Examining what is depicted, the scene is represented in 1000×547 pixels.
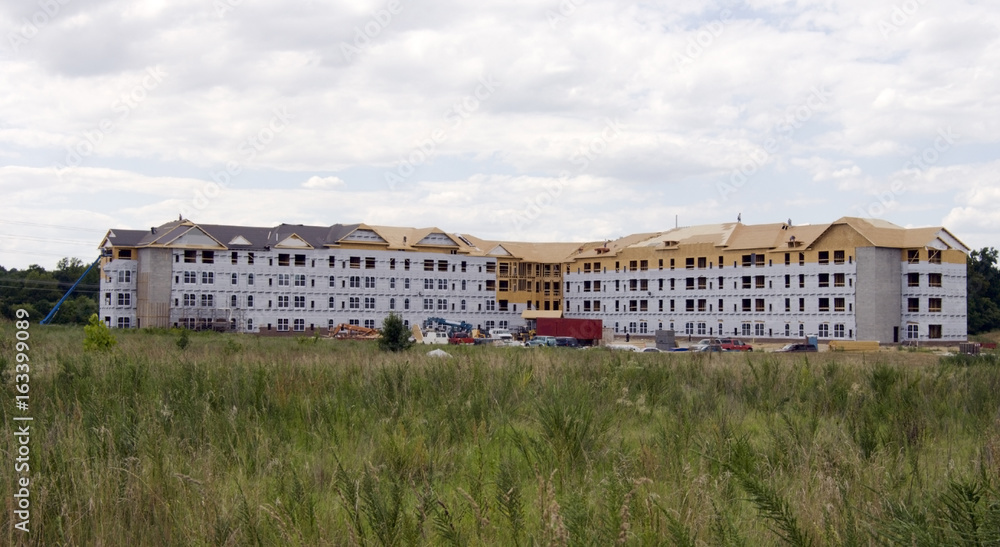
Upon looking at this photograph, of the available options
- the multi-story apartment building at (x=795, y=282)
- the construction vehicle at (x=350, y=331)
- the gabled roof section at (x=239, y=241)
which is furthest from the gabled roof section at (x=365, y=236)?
the multi-story apartment building at (x=795, y=282)

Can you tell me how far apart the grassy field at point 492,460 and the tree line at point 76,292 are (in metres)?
73.8

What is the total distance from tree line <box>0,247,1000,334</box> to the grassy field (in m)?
73.8

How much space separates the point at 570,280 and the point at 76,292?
59.4 m

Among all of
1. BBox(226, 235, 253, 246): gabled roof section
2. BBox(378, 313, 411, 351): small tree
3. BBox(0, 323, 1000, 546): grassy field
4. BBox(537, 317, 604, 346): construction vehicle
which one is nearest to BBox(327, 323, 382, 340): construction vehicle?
BBox(226, 235, 253, 246): gabled roof section

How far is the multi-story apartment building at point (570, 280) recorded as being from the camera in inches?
2552

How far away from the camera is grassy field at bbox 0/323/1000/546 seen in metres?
4.87

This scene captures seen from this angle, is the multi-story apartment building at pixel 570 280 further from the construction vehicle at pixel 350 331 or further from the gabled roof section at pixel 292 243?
the construction vehicle at pixel 350 331

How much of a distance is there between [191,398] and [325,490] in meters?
3.89

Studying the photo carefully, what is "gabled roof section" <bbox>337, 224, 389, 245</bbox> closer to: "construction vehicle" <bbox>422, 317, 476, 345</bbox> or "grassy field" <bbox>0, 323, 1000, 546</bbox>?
"construction vehicle" <bbox>422, 317, 476, 345</bbox>

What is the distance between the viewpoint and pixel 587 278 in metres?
85.8

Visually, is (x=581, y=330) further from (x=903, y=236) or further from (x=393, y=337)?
(x=393, y=337)

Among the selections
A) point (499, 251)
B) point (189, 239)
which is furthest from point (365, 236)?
point (189, 239)

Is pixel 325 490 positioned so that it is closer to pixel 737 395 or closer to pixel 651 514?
pixel 651 514

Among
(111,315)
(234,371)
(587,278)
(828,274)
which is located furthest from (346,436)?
(587,278)
